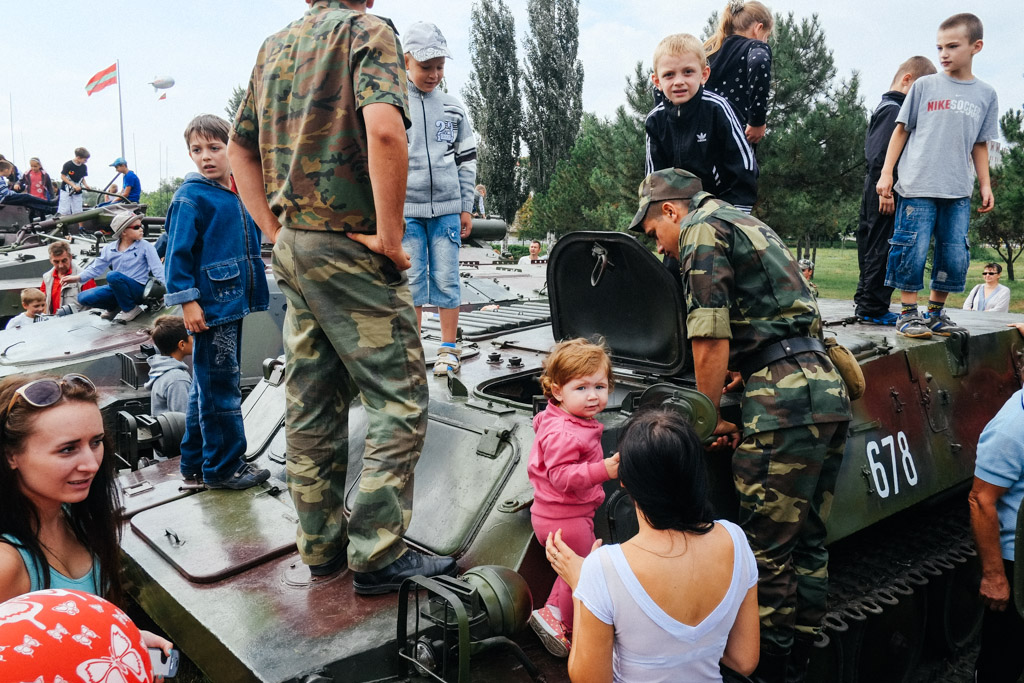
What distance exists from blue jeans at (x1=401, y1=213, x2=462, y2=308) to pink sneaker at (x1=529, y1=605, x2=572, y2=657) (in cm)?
178

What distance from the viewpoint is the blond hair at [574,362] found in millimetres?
2619

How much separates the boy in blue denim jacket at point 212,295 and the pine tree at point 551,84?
31630mm

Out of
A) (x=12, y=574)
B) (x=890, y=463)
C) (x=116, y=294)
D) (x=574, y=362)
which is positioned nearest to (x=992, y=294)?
(x=890, y=463)

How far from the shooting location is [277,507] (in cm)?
337

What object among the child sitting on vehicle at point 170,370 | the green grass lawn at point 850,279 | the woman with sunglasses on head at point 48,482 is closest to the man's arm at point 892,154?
the child sitting on vehicle at point 170,370

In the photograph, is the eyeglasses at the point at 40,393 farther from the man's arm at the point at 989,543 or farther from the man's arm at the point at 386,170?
the man's arm at the point at 989,543

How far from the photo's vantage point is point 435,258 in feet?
13.2

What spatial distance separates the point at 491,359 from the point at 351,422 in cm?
77

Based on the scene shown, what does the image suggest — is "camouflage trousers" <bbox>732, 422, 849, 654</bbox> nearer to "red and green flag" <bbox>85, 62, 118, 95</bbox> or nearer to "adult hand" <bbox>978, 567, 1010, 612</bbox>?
"adult hand" <bbox>978, 567, 1010, 612</bbox>

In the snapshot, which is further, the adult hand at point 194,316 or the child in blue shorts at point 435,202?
the child in blue shorts at point 435,202

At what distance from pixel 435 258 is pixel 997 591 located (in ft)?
8.94

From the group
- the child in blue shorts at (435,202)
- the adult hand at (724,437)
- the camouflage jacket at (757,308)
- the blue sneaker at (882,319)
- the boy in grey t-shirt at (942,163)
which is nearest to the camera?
the camouflage jacket at (757,308)

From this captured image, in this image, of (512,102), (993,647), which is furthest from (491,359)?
(512,102)

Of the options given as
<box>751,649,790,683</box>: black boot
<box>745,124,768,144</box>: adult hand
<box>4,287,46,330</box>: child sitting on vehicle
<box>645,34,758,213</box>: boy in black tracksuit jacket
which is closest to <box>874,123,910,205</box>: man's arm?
<box>745,124,768,144</box>: adult hand
